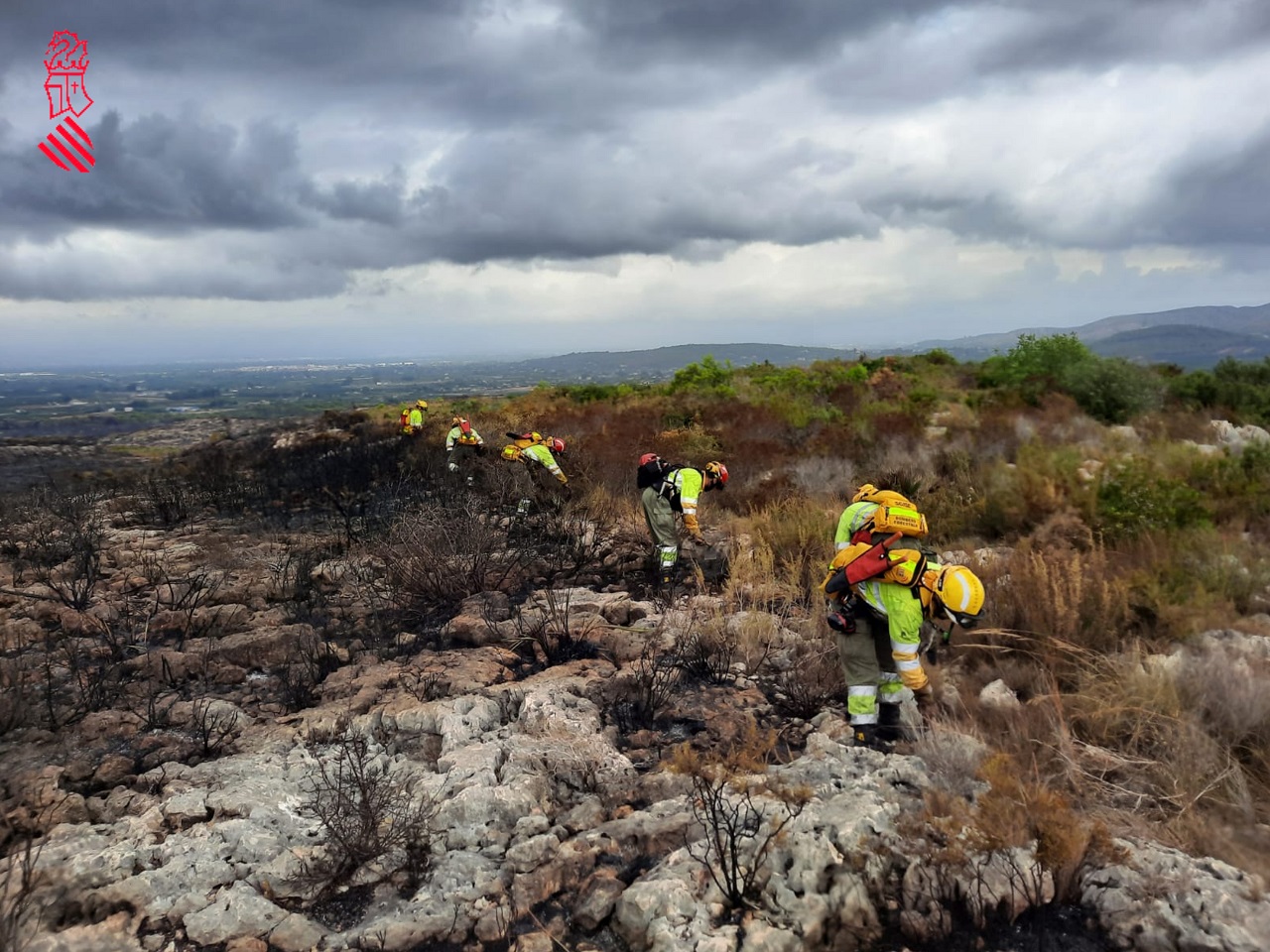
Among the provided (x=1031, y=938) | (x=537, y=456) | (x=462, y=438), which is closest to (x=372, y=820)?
(x=1031, y=938)

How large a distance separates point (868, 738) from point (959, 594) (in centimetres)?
99

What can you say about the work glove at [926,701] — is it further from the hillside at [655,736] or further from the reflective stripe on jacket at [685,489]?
the reflective stripe on jacket at [685,489]

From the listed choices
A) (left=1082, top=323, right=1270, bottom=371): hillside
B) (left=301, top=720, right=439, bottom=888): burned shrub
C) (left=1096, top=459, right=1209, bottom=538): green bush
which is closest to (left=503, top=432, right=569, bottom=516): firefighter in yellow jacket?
(left=301, top=720, right=439, bottom=888): burned shrub

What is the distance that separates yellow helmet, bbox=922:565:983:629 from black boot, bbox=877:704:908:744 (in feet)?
2.51

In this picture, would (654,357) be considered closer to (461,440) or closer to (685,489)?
(461,440)

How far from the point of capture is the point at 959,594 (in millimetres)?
3402

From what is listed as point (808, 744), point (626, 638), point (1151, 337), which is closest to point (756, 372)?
point (626, 638)

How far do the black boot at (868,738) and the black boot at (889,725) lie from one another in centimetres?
3

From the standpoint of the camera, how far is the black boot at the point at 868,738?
3.61m

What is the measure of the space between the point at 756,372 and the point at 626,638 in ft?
56.5

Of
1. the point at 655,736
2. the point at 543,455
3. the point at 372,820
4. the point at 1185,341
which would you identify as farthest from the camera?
the point at 1185,341

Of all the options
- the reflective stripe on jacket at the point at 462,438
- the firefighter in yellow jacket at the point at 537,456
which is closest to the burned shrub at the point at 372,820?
the firefighter in yellow jacket at the point at 537,456

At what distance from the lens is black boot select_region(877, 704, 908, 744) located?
3.72 metres

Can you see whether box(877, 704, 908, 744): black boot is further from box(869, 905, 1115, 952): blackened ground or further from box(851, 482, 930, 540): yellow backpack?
box(869, 905, 1115, 952): blackened ground
